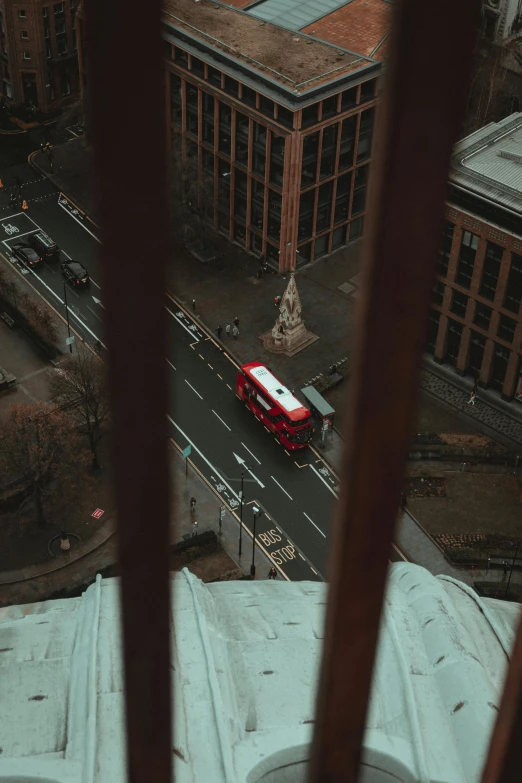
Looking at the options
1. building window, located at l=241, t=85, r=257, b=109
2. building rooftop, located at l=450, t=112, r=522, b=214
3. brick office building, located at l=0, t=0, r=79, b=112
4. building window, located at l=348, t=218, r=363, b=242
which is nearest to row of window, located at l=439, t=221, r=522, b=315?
building rooftop, located at l=450, t=112, r=522, b=214

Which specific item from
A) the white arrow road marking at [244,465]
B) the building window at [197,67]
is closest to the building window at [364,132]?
the building window at [197,67]

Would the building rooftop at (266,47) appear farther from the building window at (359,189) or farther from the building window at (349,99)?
the building window at (359,189)

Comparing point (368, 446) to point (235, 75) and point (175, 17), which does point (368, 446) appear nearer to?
point (235, 75)

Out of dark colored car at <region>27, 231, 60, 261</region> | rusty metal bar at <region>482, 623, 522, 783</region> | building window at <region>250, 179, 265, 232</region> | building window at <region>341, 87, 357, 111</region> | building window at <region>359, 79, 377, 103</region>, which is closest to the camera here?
rusty metal bar at <region>482, 623, 522, 783</region>

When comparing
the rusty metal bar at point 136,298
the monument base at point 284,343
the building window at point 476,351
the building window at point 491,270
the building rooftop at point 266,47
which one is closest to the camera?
the rusty metal bar at point 136,298

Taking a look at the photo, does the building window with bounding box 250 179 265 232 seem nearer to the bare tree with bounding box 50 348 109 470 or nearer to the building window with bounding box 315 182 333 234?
the building window with bounding box 315 182 333 234

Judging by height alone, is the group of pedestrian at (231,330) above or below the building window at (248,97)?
below
